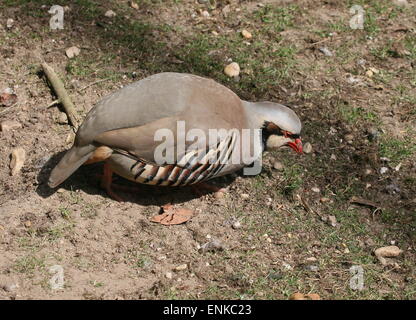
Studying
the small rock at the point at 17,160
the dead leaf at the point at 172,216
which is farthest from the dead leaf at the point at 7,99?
the dead leaf at the point at 172,216

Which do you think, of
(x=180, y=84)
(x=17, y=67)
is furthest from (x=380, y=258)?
(x=17, y=67)

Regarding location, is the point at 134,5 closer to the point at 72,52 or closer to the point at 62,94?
the point at 72,52

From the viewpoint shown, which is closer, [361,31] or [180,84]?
[180,84]

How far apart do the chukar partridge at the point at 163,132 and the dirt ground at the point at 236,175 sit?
1.03 feet

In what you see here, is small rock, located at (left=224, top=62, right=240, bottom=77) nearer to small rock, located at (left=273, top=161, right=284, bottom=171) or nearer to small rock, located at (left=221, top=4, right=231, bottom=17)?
small rock, located at (left=221, top=4, right=231, bottom=17)

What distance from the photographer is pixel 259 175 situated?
4.47 meters

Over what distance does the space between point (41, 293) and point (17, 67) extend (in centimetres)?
226

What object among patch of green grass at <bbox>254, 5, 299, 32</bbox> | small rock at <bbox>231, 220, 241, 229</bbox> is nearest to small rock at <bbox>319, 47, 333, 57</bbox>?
patch of green grass at <bbox>254, 5, 299, 32</bbox>

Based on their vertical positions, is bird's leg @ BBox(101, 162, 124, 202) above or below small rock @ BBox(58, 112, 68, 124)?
below

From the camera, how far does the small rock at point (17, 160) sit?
433 cm

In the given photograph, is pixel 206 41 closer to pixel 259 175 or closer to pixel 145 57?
pixel 145 57

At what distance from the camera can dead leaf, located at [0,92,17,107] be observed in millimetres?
4832

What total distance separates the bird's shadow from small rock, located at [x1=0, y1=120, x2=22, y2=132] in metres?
0.43

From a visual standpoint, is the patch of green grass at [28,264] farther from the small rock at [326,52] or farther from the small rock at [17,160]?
the small rock at [326,52]
